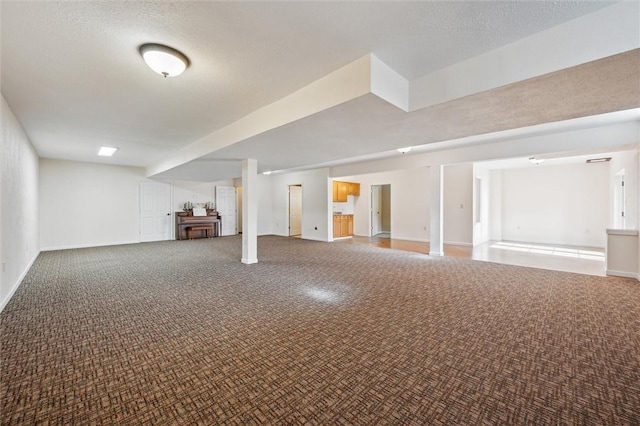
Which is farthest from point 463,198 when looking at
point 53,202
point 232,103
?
point 53,202

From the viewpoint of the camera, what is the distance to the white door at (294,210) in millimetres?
10836

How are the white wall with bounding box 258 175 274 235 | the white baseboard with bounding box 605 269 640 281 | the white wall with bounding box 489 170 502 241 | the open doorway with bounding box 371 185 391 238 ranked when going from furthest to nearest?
the white wall with bounding box 258 175 274 235, the open doorway with bounding box 371 185 391 238, the white wall with bounding box 489 170 502 241, the white baseboard with bounding box 605 269 640 281

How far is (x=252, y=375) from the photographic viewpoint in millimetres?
1867

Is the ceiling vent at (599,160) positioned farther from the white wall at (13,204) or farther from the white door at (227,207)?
the white wall at (13,204)

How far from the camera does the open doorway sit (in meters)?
10.5

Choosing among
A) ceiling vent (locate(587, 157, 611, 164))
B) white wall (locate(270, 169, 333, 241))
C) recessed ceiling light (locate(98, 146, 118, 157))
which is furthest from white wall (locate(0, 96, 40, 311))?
ceiling vent (locate(587, 157, 611, 164))

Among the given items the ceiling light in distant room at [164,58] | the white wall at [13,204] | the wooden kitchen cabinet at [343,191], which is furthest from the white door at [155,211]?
the ceiling light in distant room at [164,58]

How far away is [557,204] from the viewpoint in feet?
26.7

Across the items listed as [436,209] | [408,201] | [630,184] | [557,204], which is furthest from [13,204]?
[557,204]

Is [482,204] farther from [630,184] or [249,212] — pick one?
[249,212]

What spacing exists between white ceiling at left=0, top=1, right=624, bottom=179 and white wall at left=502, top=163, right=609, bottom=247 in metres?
7.75

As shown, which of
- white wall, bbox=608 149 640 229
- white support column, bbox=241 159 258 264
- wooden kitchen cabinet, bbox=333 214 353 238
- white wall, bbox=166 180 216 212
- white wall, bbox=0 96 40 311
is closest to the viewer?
white wall, bbox=0 96 40 311

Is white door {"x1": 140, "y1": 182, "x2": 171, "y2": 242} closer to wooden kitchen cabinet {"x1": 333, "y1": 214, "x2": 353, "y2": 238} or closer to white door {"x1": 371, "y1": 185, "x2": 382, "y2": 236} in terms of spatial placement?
wooden kitchen cabinet {"x1": 333, "y1": 214, "x2": 353, "y2": 238}

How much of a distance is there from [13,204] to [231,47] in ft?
13.7
